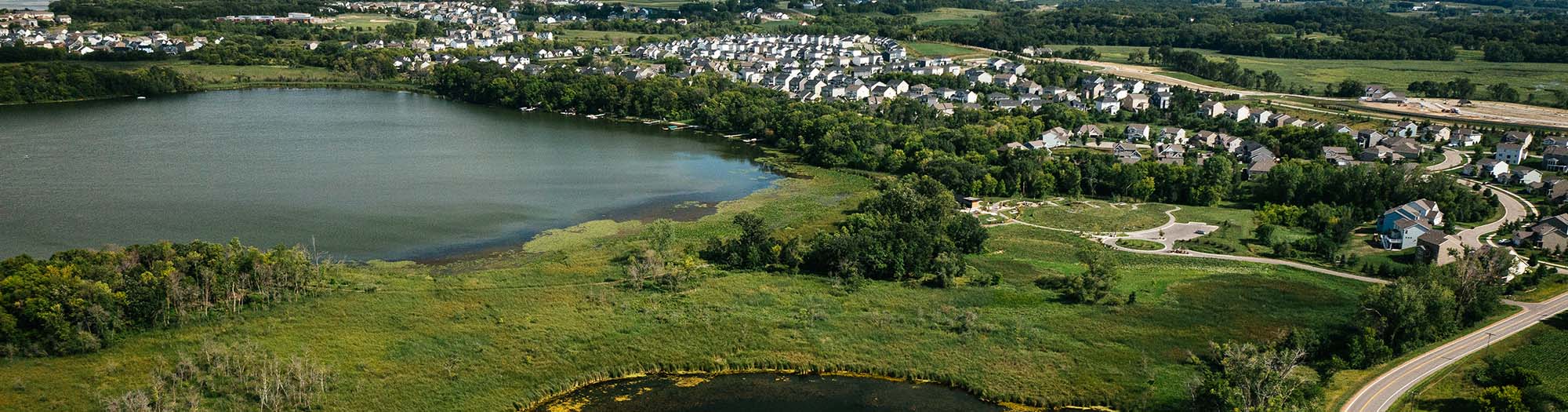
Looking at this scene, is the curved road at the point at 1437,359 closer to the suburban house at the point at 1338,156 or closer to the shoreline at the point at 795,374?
the shoreline at the point at 795,374

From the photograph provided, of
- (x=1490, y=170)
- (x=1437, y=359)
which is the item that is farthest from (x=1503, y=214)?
(x=1437, y=359)

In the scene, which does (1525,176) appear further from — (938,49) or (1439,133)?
(938,49)

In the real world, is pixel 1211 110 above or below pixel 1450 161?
above

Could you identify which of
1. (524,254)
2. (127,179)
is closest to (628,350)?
(524,254)

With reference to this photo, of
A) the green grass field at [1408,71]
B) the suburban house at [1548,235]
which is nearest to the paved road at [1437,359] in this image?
the suburban house at [1548,235]

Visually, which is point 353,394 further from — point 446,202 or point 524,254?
point 446,202

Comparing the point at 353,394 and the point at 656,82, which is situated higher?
the point at 656,82

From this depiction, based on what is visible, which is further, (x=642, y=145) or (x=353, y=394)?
(x=642, y=145)
